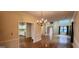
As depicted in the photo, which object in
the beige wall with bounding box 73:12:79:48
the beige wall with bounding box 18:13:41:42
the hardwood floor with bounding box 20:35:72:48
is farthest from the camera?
the beige wall with bounding box 18:13:41:42

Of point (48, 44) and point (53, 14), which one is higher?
point (53, 14)

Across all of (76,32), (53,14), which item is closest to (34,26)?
(53,14)

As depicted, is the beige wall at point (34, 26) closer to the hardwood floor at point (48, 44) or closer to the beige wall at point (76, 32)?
the hardwood floor at point (48, 44)

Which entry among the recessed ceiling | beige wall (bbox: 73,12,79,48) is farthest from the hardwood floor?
the recessed ceiling

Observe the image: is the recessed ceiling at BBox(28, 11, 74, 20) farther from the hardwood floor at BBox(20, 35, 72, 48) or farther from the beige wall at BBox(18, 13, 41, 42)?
the hardwood floor at BBox(20, 35, 72, 48)

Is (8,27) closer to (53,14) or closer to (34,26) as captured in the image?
(34,26)

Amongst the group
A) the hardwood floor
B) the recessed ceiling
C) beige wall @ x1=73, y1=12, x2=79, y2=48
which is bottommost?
the hardwood floor
